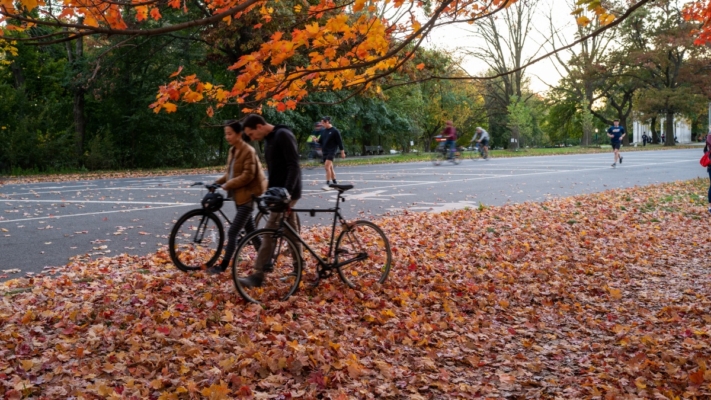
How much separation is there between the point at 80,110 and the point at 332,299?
95.9 ft

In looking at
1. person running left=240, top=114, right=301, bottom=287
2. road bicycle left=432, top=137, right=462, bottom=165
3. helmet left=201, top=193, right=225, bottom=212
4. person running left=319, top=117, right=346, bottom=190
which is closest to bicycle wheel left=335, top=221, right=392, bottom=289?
person running left=240, top=114, right=301, bottom=287

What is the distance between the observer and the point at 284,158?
6457 millimetres

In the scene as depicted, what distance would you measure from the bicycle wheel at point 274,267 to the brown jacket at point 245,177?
0.77 m

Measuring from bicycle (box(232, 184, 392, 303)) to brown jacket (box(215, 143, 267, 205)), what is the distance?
0.45m

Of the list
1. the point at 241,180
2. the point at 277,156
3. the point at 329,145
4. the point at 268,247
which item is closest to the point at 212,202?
the point at 241,180

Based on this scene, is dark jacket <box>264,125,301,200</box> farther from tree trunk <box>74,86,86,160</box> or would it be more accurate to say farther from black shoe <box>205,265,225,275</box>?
tree trunk <box>74,86,86,160</box>

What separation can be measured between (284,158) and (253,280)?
123 cm

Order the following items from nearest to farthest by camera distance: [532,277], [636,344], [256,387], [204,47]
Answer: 1. [256,387]
2. [636,344]
3. [532,277]
4. [204,47]

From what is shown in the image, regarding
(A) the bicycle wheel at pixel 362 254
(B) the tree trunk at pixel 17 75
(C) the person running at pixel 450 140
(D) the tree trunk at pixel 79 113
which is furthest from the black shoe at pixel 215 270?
(B) the tree trunk at pixel 17 75

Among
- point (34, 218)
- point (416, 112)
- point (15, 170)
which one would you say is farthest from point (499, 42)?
point (34, 218)

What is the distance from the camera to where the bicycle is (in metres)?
6.09

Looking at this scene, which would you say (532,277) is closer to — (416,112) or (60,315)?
(60,315)

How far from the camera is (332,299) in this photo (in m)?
6.42

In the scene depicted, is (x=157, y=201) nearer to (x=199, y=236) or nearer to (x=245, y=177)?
(x=199, y=236)
